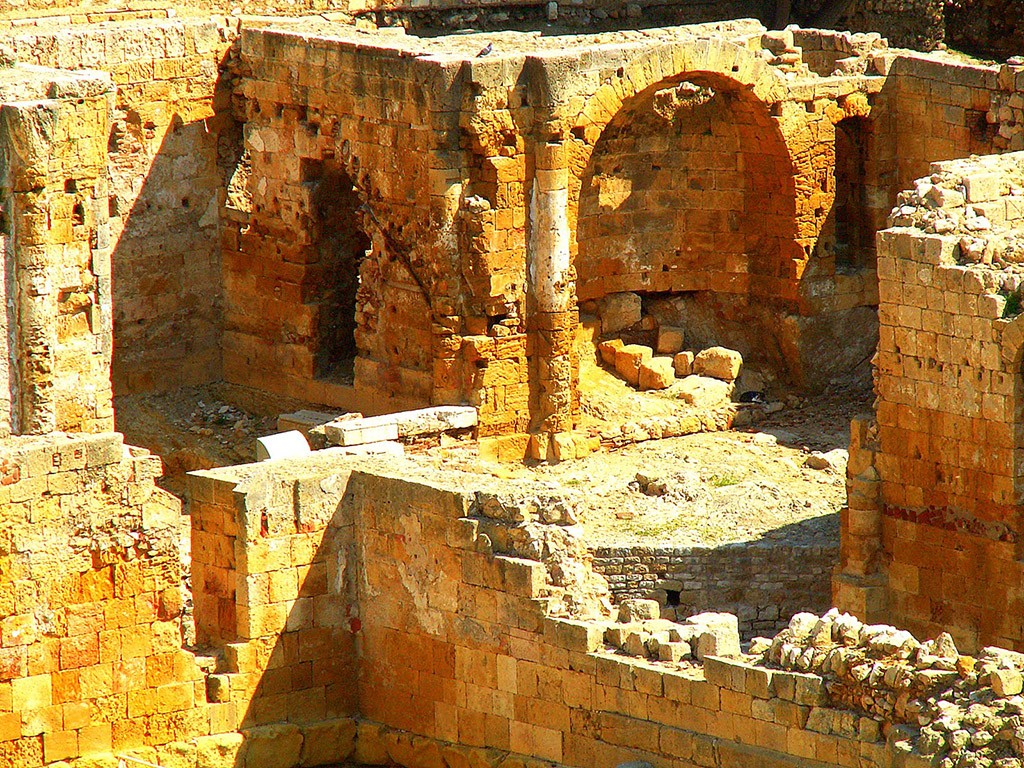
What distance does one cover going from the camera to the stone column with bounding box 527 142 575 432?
26.7 meters

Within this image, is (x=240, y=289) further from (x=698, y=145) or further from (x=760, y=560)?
(x=760, y=560)

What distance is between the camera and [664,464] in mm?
26906

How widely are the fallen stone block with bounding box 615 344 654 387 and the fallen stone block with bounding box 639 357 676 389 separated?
1.9 inches

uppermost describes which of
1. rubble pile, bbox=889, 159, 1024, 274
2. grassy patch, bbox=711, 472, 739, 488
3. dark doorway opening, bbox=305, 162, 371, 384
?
rubble pile, bbox=889, 159, 1024, 274

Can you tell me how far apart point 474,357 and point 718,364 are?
2.98 metres

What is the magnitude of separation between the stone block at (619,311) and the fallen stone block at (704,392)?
87 cm

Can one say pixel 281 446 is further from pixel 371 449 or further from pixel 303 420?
pixel 303 420

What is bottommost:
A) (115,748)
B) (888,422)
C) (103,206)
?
(115,748)

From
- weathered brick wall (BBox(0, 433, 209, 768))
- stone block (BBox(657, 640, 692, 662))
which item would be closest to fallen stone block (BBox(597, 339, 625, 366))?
weathered brick wall (BBox(0, 433, 209, 768))

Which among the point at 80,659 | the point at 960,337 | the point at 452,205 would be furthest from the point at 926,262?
the point at 80,659

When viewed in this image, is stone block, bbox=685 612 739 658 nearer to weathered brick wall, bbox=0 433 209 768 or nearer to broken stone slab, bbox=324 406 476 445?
weathered brick wall, bbox=0 433 209 768

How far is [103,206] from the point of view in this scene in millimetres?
22797

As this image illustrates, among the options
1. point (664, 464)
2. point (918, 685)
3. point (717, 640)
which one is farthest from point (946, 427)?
point (918, 685)

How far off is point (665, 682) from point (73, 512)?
13.4 feet
